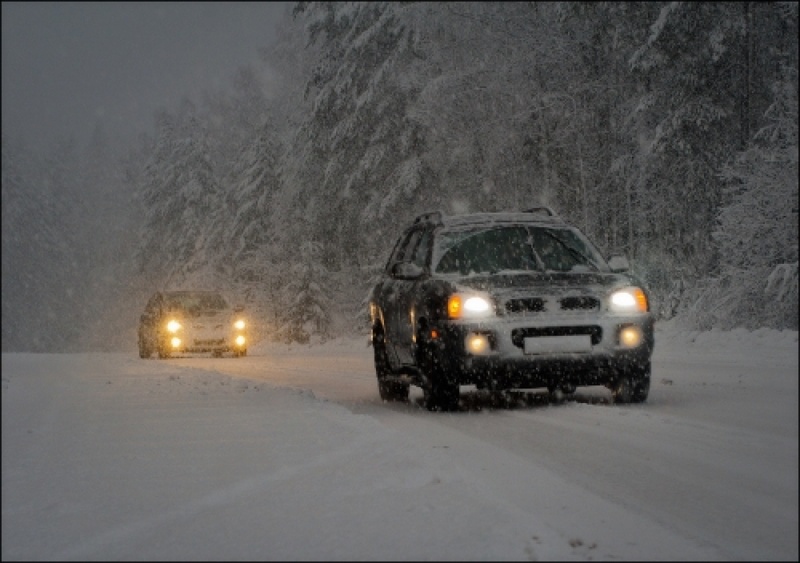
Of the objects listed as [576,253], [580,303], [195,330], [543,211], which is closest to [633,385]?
[580,303]

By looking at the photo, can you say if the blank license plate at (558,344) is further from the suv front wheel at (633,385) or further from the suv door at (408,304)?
the suv door at (408,304)

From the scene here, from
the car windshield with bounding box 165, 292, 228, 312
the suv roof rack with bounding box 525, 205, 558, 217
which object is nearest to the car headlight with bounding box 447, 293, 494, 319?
the suv roof rack with bounding box 525, 205, 558, 217

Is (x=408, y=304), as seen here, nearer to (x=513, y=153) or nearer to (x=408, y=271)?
(x=408, y=271)

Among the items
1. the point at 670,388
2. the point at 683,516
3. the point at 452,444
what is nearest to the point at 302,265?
the point at 670,388

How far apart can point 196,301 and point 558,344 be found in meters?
16.6

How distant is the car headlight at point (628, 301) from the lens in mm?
8281

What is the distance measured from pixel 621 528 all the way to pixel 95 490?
2611 millimetres

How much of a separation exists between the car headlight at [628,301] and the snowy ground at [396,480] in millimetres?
876

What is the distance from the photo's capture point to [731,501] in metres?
4.70

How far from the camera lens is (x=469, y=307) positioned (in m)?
A: 8.14

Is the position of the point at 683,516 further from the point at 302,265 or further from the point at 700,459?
the point at 302,265

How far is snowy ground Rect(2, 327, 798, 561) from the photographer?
386 centimetres

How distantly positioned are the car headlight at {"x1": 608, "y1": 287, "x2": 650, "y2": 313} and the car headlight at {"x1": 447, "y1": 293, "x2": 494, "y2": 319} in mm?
1111

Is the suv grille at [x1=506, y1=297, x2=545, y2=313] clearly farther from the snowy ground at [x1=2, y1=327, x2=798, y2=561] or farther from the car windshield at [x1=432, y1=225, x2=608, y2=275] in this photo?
the snowy ground at [x1=2, y1=327, x2=798, y2=561]
